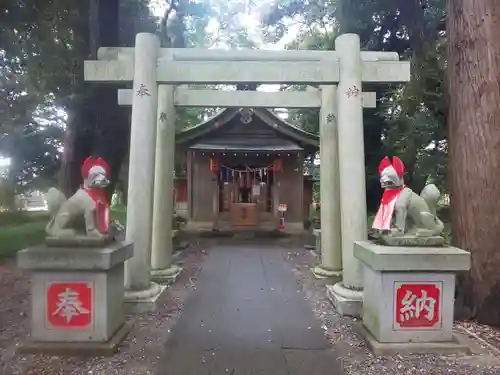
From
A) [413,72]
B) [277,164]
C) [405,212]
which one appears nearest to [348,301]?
[405,212]

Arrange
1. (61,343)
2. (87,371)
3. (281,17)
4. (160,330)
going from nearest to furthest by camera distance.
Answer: (87,371)
(61,343)
(160,330)
(281,17)

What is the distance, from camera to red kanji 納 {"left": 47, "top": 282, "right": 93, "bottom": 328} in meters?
3.89

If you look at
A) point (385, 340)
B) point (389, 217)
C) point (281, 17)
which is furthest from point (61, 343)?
point (281, 17)

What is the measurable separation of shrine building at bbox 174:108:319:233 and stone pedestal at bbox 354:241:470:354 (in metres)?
10.2

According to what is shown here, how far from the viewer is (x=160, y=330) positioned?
14.9 ft

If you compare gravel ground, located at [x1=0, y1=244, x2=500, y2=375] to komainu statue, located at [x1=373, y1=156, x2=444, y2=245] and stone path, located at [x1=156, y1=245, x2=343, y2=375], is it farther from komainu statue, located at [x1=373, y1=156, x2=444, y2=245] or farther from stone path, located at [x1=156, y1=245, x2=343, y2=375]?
komainu statue, located at [x1=373, y1=156, x2=444, y2=245]

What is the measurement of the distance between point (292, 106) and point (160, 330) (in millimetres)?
4424

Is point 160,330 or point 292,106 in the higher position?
point 292,106

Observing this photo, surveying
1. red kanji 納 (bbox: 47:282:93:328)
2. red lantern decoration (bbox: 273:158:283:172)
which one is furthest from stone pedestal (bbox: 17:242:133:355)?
red lantern decoration (bbox: 273:158:283:172)

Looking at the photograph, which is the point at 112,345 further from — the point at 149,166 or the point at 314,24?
the point at 314,24

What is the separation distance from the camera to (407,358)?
3.76 m

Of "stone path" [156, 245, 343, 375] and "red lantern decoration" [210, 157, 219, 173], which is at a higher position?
"red lantern decoration" [210, 157, 219, 173]

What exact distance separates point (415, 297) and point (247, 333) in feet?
5.82

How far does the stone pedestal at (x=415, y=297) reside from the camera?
12.7 feet
